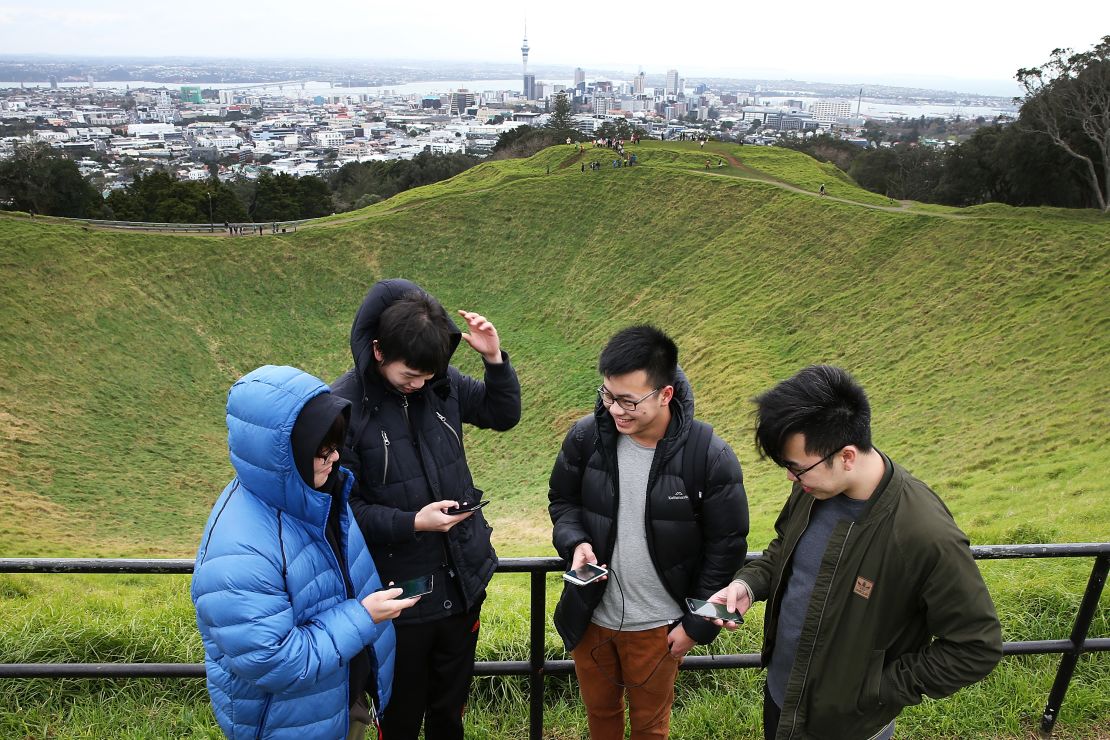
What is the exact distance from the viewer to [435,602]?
2.52 meters

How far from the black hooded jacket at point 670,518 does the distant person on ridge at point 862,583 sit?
32cm

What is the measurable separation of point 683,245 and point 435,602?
24520mm

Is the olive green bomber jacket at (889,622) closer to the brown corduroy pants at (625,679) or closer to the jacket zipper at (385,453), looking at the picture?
the brown corduroy pants at (625,679)

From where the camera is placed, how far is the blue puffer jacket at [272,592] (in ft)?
6.24

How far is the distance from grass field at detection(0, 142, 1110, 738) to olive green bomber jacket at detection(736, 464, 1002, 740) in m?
0.98

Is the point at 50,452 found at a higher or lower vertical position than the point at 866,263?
lower

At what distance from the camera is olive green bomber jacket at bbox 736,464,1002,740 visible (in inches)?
73.0

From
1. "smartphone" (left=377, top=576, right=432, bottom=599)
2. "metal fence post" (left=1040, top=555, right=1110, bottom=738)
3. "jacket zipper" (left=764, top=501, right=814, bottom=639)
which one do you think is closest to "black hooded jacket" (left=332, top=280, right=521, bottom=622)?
"smartphone" (left=377, top=576, right=432, bottom=599)

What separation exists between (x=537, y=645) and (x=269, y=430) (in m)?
1.30

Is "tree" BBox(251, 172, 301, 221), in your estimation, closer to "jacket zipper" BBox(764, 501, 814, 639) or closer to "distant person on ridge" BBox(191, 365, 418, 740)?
"distant person on ridge" BBox(191, 365, 418, 740)

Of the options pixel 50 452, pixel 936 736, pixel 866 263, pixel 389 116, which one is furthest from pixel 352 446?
pixel 389 116

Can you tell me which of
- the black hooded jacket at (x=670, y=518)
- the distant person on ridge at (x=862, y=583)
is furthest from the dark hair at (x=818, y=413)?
the black hooded jacket at (x=670, y=518)

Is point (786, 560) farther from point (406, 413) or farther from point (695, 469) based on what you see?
point (406, 413)

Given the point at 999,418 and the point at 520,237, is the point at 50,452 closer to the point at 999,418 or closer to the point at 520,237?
the point at 520,237
